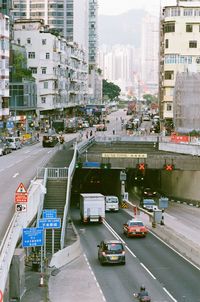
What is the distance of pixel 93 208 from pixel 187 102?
146 feet

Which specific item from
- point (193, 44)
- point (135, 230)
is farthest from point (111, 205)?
point (193, 44)

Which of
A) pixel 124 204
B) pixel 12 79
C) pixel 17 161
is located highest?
pixel 12 79

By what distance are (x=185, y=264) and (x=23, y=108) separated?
3189 inches

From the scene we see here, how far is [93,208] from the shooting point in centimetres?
5622

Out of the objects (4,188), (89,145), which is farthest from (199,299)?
(89,145)

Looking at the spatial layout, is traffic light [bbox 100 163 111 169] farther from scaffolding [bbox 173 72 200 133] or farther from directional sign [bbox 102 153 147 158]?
scaffolding [bbox 173 72 200 133]

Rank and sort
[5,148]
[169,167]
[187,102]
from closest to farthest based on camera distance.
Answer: [169,167]
[5,148]
[187,102]

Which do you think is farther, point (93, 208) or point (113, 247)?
point (93, 208)

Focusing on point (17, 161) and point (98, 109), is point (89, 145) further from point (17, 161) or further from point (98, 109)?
point (98, 109)

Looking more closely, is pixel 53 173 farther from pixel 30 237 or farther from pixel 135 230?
pixel 30 237

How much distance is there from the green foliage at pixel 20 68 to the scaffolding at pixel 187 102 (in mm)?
34030

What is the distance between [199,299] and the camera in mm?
32375

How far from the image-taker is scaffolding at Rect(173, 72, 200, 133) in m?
95.9

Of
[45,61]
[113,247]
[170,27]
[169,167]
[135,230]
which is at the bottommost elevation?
[135,230]
